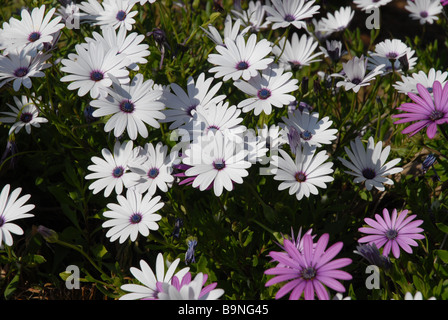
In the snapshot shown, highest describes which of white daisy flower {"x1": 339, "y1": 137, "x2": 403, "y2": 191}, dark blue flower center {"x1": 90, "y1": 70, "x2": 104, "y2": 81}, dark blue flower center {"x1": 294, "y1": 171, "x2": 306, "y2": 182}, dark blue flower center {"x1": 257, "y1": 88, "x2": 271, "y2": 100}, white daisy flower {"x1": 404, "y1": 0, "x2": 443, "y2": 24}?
white daisy flower {"x1": 404, "y1": 0, "x2": 443, "y2": 24}

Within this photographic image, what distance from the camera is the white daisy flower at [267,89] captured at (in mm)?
1911

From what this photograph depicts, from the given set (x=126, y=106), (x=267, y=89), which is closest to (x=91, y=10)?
(x=126, y=106)

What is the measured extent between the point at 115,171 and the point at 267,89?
2.24 ft

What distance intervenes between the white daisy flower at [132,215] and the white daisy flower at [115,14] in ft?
2.77

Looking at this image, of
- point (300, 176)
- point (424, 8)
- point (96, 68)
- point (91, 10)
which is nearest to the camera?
point (300, 176)

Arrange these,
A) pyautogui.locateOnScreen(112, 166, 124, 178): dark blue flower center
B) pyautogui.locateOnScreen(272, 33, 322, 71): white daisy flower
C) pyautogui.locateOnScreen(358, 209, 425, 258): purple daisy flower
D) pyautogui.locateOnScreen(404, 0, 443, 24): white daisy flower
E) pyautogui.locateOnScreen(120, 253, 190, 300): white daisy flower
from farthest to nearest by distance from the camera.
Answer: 1. pyautogui.locateOnScreen(404, 0, 443, 24): white daisy flower
2. pyautogui.locateOnScreen(272, 33, 322, 71): white daisy flower
3. pyautogui.locateOnScreen(112, 166, 124, 178): dark blue flower center
4. pyautogui.locateOnScreen(358, 209, 425, 258): purple daisy flower
5. pyautogui.locateOnScreen(120, 253, 190, 300): white daisy flower

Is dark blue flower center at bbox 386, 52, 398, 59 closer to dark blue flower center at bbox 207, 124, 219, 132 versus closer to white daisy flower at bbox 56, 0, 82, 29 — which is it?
dark blue flower center at bbox 207, 124, 219, 132

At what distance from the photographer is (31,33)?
215 cm

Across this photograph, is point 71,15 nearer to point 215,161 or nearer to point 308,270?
point 215,161

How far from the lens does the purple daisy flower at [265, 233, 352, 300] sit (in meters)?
1.44

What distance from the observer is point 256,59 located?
6.68ft

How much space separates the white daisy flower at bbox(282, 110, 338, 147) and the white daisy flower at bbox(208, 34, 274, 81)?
0.24 meters

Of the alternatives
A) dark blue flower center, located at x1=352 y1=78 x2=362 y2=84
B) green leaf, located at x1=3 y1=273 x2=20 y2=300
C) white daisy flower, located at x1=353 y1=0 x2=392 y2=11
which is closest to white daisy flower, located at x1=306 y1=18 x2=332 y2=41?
white daisy flower, located at x1=353 y1=0 x2=392 y2=11
